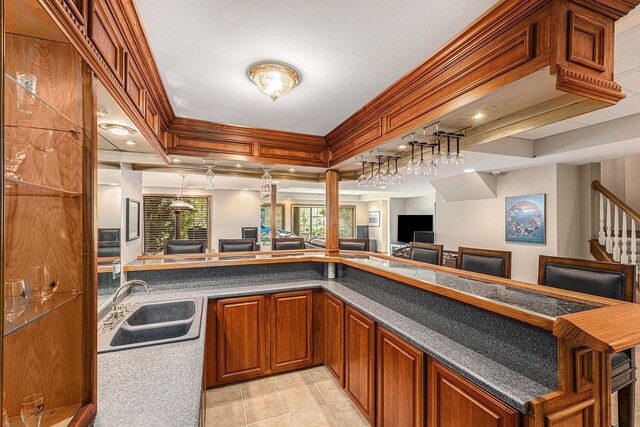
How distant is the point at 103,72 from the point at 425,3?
1364 millimetres

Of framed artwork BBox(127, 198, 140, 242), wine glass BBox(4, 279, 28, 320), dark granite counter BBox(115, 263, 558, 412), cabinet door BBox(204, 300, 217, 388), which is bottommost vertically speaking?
cabinet door BBox(204, 300, 217, 388)

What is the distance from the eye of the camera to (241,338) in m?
2.49

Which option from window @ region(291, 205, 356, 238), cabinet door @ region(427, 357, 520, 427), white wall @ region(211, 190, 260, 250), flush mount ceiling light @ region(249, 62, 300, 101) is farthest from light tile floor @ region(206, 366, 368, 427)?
window @ region(291, 205, 356, 238)

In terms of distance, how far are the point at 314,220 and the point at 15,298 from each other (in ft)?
35.1

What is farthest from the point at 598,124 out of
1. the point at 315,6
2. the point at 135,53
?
the point at 135,53

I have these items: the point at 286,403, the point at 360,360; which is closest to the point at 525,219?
the point at 360,360

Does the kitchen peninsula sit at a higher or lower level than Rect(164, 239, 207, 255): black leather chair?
lower

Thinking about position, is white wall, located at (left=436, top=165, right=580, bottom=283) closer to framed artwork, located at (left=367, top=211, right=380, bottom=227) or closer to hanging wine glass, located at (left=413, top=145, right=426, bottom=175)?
hanging wine glass, located at (left=413, top=145, right=426, bottom=175)

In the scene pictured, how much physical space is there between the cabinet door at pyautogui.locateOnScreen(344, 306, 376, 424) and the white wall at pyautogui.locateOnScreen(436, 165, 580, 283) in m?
3.92

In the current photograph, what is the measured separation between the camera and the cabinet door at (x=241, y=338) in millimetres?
2432

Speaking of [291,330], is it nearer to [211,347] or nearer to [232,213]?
[211,347]

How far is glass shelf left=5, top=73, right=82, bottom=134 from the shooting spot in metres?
0.80

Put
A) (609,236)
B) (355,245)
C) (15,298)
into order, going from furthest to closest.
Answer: (355,245), (609,236), (15,298)

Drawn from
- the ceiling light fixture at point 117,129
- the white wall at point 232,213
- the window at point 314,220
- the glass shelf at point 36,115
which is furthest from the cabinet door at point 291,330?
the window at point 314,220
